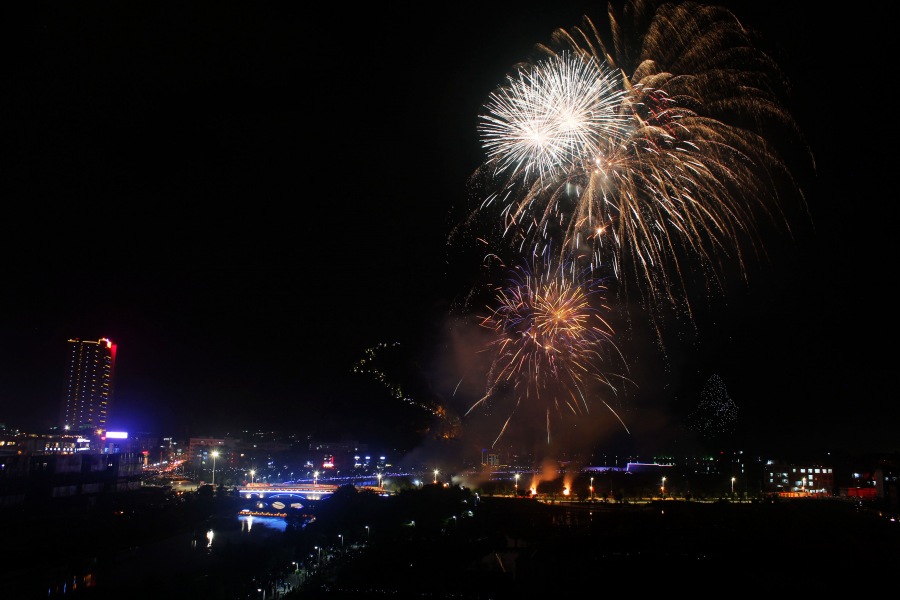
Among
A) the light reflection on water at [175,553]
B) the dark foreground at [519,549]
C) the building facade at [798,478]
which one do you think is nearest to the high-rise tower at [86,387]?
the light reflection on water at [175,553]

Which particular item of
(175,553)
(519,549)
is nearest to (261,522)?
(175,553)

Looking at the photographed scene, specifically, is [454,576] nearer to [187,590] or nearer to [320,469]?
[187,590]

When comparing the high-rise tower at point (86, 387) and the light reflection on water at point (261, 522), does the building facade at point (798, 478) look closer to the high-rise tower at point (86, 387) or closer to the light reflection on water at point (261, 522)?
the light reflection on water at point (261, 522)

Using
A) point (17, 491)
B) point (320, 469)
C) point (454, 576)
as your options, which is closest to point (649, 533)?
point (454, 576)

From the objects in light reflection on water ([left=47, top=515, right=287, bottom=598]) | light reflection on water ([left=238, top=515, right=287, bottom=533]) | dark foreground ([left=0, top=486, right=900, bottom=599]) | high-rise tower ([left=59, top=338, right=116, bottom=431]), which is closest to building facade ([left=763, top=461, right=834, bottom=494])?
dark foreground ([left=0, top=486, right=900, bottom=599])

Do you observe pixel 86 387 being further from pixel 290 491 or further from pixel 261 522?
pixel 261 522

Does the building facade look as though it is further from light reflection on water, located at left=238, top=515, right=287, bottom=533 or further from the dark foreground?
light reflection on water, located at left=238, top=515, right=287, bottom=533
